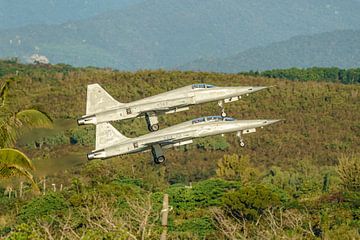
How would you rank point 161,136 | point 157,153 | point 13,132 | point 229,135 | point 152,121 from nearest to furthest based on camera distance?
point 13,132 → point 161,136 → point 157,153 → point 152,121 → point 229,135

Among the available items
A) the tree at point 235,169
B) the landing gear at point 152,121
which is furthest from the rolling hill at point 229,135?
the landing gear at point 152,121

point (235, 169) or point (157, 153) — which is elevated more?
point (157, 153)

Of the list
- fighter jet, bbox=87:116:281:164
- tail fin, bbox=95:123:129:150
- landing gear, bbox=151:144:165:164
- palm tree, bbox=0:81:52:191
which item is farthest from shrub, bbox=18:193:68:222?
palm tree, bbox=0:81:52:191

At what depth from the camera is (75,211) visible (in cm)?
9819

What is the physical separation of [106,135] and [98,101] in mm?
1877

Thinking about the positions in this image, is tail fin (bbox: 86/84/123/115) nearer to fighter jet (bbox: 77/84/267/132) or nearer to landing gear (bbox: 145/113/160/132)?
fighter jet (bbox: 77/84/267/132)

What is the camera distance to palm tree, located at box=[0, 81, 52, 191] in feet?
162

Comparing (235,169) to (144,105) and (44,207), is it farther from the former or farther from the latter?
(144,105)

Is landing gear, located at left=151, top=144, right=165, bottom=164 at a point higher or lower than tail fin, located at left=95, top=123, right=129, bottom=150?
lower

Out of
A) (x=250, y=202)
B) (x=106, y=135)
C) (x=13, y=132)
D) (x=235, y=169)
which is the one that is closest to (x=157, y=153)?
(x=106, y=135)

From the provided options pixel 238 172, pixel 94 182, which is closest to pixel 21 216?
pixel 94 182

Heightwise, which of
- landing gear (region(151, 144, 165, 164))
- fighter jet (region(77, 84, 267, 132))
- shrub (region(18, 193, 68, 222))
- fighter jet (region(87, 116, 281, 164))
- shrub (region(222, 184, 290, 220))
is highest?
fighter jet (region(77, 84, 267, 132))

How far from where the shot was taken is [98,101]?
2414 inches

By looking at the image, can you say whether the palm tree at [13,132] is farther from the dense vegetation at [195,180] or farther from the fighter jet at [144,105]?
the fighter jet at [144,105]
